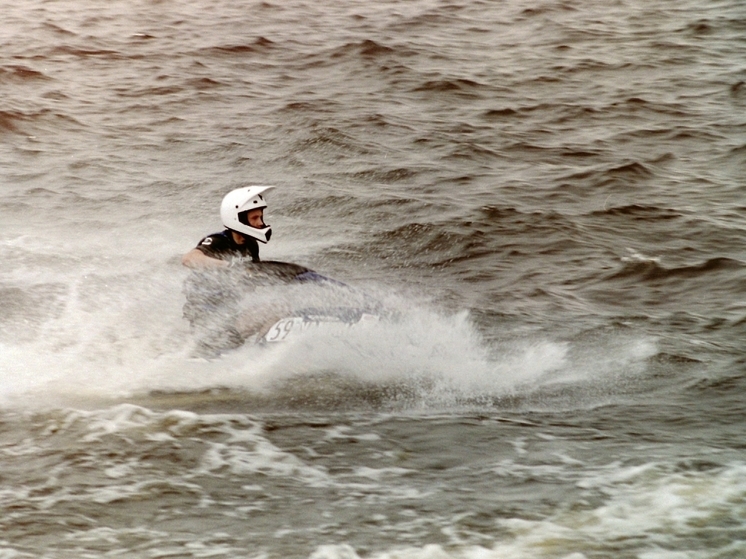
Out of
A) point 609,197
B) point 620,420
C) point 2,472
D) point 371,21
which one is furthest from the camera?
point 371,21

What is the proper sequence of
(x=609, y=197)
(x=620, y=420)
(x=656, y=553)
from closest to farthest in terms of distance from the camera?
(x=656, y=553)
(x=620, y=420)
(x=609, y=197)

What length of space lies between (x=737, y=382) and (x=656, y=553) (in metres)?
3.50

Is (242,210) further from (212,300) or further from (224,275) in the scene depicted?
(212,300)

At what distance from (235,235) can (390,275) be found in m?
3.11

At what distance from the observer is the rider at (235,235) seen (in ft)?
29.9

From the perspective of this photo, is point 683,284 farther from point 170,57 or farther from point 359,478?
point 170,57

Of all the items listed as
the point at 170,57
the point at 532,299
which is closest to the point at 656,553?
the point at 532,299

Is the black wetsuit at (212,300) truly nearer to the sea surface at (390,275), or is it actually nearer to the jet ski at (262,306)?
the jet ski at (262,306)

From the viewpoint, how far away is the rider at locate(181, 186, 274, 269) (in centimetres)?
911

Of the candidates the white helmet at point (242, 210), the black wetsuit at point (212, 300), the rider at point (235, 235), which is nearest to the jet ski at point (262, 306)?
the black wetsuit at point (212, 300)

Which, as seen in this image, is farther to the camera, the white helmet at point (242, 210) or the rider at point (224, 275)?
the white helmet at point (242, 210)

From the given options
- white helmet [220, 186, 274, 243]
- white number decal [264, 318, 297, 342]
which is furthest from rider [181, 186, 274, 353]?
white number decal [264, 318, 297, 342]

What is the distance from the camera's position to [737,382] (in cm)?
858

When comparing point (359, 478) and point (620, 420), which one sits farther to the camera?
point (620, 420)
